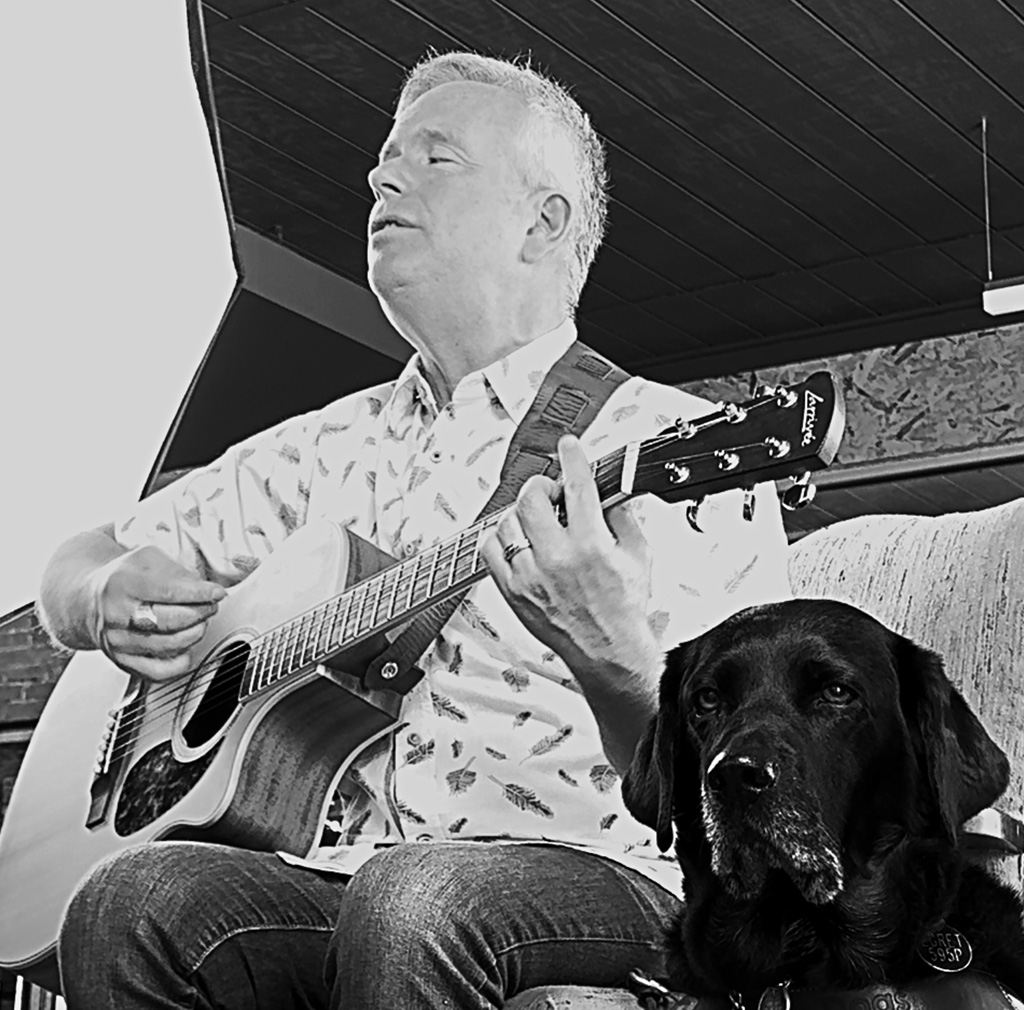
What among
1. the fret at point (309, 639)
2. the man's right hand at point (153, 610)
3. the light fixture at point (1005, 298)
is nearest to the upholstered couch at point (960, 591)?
the fret at point (309, 639)

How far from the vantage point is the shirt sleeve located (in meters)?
1.52

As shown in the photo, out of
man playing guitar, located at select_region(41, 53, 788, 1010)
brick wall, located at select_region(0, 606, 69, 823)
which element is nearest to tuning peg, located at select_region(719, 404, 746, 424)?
man playing guitar, located at select_region(41, 53, 788, 1010)

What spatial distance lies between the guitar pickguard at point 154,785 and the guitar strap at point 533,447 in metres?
0.19

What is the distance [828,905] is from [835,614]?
20cm

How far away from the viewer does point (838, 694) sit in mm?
1021

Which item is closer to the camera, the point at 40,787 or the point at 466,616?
the point at 466,616

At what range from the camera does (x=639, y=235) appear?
15.2ft

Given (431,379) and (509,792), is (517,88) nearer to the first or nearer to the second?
(431,379)

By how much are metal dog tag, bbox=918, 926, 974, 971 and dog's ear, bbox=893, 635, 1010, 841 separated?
6cm

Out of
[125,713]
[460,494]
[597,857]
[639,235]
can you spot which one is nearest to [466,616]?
[460,494]

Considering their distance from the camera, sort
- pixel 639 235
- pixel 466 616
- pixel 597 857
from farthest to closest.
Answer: pixel 639 235, pixel 466 616, pixel 597 857

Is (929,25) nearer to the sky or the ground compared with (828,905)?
nearer to the sky

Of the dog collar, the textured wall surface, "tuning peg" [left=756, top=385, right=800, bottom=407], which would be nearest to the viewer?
the dog collar

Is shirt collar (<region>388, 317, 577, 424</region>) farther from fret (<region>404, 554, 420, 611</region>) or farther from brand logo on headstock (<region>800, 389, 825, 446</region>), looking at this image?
brand logo on headstock (<region>800, 389, 825, 446</region>)
